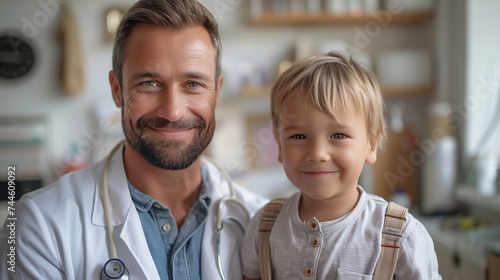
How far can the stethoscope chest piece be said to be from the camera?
80cm

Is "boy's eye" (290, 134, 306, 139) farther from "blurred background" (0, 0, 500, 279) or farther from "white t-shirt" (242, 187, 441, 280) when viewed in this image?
"blurred background" (0, 0, 500, 279)

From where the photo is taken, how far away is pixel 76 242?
0.84 metres

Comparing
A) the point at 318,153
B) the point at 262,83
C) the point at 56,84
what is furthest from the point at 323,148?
the point at 56,84

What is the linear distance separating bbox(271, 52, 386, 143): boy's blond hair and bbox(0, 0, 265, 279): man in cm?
18

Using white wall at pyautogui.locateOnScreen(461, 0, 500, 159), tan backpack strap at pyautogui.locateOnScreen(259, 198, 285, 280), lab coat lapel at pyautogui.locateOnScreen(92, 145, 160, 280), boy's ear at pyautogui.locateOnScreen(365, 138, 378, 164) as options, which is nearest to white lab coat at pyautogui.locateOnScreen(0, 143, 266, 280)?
lab coat lapel at pyautogui.locateOnScreen(92, 145, 160, 280)

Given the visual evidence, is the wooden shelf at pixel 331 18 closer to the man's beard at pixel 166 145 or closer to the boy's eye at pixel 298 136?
the man's beard at pixel 166 145

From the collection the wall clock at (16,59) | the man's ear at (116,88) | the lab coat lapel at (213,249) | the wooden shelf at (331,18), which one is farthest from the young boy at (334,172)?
the wall clock at (16,59)

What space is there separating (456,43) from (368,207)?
1502 mm

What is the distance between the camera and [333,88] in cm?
75

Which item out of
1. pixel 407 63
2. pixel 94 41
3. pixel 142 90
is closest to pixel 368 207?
pixel 142 90

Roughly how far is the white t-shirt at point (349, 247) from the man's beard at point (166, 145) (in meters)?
0.23

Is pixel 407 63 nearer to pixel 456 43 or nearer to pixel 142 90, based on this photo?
pixel 456 43

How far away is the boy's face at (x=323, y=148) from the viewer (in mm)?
746

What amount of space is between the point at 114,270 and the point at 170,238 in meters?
0.14
